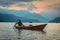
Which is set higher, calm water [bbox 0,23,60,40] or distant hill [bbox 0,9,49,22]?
distant hill [bbox 0,9,49,22]

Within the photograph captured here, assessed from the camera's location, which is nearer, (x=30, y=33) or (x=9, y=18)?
(x=9, y=18)

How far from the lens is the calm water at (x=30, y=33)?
370cm

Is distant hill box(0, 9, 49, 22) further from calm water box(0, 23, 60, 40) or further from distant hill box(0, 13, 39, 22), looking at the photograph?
calm water box(0, 23, 60, 40)

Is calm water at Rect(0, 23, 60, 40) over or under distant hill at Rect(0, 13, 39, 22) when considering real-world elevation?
under

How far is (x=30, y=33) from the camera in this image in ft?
→ 12.7

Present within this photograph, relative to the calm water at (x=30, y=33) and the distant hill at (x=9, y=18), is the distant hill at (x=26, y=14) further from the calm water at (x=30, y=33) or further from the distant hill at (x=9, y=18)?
the calm water at (x=30, y=33)

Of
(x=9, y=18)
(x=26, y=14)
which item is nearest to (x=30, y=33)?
(x=26, y=14)

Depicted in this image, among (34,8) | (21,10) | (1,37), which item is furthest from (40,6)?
(1,37)

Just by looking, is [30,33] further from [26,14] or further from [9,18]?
[9,18]

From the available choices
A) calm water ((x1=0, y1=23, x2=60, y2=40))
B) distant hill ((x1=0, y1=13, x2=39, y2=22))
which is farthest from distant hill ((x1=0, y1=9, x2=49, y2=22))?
calm water ((x1=0, y1=23, x2=60, y2=40))

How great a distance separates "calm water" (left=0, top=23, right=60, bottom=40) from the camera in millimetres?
3704

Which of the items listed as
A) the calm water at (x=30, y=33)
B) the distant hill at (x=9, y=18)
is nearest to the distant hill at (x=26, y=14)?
the distant hill at (x=9, y=18)

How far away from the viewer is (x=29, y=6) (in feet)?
12.4

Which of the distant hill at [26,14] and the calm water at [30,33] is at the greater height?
the distant hill at [26,14]
